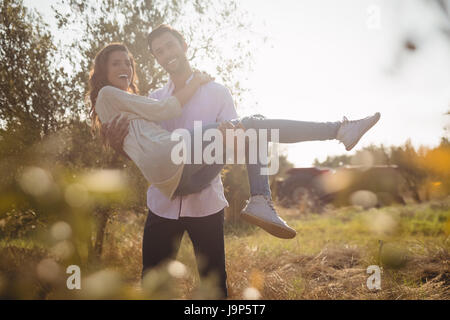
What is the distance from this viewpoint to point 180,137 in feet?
6.39

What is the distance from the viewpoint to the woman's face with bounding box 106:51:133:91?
2.56 m

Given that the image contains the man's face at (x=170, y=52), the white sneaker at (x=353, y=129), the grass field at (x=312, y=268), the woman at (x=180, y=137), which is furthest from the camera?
the grass field at (x=312, y=268)

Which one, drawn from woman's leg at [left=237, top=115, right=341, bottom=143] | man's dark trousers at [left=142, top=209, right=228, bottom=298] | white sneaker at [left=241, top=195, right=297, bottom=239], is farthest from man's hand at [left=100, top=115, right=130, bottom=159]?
white sneaker at [left=241, top=195, right=297, bottom=239]

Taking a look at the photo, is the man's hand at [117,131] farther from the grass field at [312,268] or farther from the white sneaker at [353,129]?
the white sneaker at [353,129]

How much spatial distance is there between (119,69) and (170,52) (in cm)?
46

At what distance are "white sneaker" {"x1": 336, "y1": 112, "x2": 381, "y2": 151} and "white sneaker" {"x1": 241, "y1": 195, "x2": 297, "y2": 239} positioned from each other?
2.07 ft

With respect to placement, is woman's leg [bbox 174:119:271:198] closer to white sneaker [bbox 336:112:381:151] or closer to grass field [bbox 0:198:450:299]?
white sneaker [bbox 336:112:381:151]

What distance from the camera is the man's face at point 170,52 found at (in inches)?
96.0

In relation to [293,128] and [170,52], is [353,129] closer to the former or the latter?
[293,128]

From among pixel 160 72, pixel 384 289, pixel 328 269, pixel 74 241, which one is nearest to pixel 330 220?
pixel 328 269

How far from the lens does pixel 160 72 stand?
5188mm

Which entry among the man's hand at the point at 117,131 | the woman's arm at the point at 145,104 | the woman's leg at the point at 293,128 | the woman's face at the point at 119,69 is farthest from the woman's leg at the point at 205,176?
the woman's face at the point at 119,69

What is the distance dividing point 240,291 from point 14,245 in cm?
305
